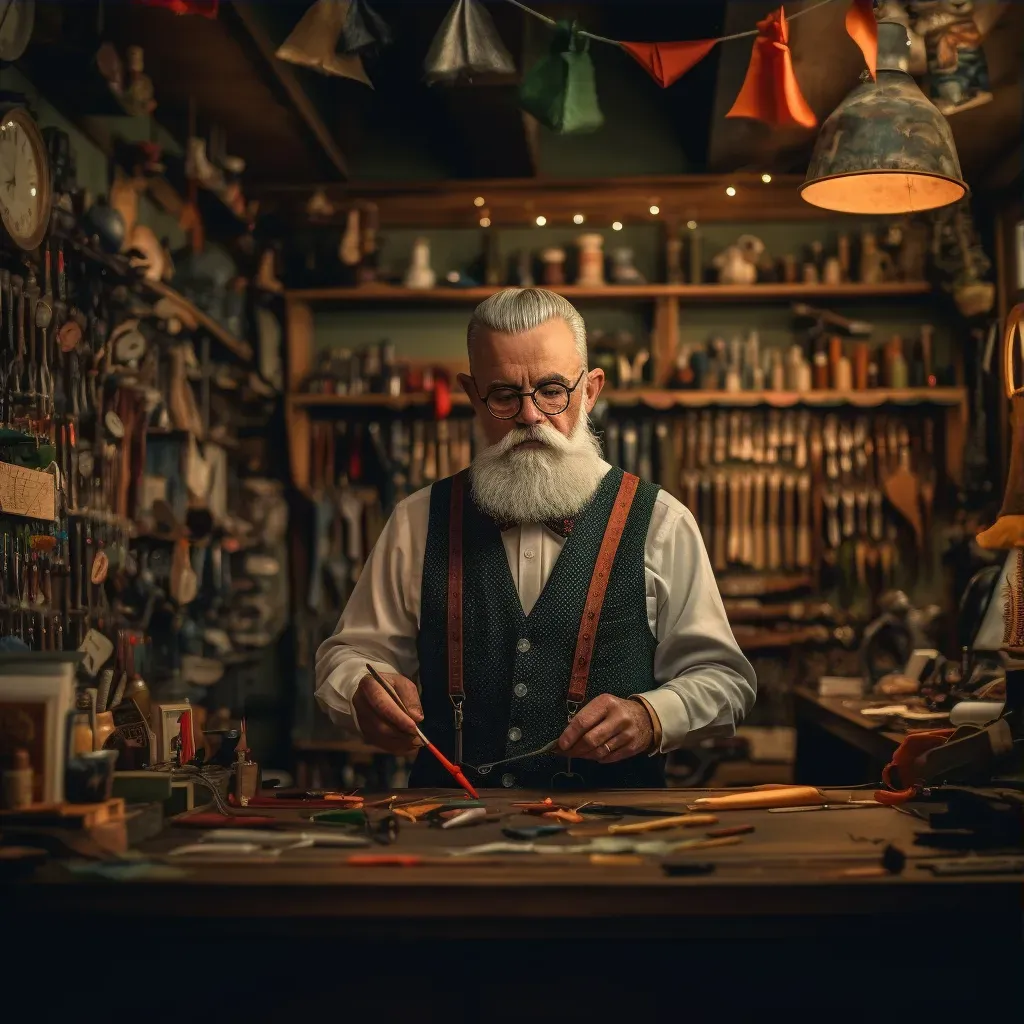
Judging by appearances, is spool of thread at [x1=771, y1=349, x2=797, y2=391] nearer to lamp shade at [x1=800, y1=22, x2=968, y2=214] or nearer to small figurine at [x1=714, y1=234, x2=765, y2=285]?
small figurine at [x1=714, y1=234, x2=765, y2=285]

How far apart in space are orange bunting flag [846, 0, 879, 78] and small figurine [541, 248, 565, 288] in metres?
3.30

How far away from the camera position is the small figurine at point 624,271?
20.7 ft

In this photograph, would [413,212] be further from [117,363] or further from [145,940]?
[145,940]

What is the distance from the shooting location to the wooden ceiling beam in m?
4.36

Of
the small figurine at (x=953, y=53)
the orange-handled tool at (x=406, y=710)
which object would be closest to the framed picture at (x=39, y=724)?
the orange-handled tool at (x=406, y=710)

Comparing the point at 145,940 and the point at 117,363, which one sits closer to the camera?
the point at 145,940

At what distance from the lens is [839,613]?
6.22m

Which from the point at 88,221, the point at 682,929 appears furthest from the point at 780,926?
the point at 88,221

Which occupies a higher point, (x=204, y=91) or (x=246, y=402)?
(x=204, y=91)

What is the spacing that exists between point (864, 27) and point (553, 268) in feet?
11.1

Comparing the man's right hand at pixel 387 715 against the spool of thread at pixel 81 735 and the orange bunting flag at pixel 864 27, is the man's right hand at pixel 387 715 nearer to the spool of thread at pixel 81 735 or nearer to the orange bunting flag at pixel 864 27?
the spool of thread at pixel 81 735

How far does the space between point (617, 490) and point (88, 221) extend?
199cm

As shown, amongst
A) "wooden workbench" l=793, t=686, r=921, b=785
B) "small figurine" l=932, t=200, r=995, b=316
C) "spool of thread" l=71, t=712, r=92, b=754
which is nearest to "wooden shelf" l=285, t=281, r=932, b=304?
"small figurine" l=932, t=200, r=995, b=316

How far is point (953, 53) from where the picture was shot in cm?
422
